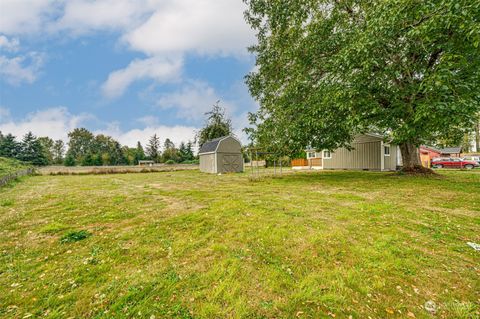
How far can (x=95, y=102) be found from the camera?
1048 inches

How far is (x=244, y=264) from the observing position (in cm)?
270

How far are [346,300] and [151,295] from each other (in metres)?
2.06

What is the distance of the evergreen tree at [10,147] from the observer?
121ft

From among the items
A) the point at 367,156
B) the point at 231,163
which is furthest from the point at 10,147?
the point at 367,156

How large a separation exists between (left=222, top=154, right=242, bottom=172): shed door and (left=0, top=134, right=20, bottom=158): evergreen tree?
43.9 meters

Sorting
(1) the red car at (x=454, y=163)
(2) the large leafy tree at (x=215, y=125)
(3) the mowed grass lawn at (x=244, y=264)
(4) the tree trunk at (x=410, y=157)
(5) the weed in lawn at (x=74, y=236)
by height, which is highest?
(2) the large leafy tree at (x=215, y=125)

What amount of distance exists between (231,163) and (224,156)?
3.98ft

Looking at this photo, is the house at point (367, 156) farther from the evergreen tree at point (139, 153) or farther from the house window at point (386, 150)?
the evergreen tree at point (139, 153)

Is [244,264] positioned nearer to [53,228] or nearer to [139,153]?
[53,228]

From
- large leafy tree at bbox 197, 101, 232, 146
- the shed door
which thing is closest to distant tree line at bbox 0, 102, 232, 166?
large leafy tree at bbox 197, 101, 232, 146

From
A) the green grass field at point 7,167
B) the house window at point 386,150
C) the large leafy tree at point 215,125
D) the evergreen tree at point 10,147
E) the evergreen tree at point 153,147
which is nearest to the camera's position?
the green grass field at point 7,167

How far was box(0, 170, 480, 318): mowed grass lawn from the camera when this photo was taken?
198 centimetres

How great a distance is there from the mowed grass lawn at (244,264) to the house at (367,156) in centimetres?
1296

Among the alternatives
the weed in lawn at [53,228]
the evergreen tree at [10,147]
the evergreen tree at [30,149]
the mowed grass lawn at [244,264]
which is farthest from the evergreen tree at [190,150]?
the weed in lawn at [53,228]
